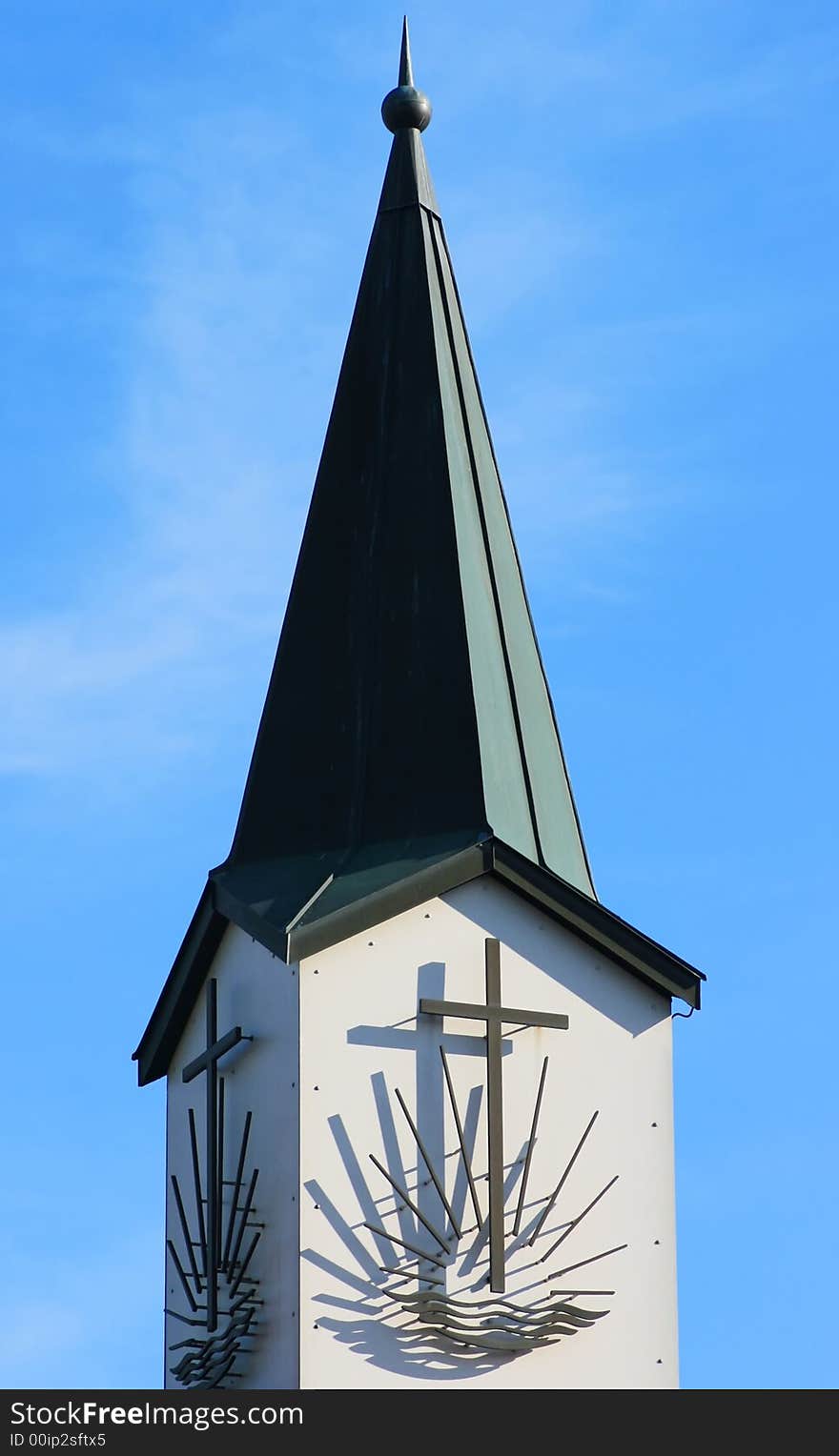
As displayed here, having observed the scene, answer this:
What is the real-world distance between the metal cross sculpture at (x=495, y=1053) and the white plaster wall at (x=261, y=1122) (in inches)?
42.8

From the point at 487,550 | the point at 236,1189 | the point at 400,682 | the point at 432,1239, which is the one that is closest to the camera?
the point at 432,1239

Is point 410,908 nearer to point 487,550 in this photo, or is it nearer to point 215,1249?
point 215,1249

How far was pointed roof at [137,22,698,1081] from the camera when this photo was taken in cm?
2052

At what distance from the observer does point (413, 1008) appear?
19859mm

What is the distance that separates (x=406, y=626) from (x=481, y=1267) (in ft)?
15.9

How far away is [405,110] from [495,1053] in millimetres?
8147

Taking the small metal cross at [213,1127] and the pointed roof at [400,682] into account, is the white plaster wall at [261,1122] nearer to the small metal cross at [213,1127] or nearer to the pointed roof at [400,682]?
the small metal cross at [213,1127]

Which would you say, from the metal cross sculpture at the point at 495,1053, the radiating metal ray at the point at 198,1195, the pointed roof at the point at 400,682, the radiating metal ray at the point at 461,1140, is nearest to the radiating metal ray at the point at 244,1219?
the radiating metal ray at the point at 198,1195

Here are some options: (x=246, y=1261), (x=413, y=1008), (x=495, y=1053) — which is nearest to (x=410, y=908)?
(x=413, y=1008)

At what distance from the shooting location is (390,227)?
23203 millimetres

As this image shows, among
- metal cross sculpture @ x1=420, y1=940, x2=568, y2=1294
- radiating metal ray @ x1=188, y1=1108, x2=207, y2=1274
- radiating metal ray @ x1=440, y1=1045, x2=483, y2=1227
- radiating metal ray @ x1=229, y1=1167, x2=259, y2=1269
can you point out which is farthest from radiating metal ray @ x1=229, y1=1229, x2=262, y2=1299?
metal cross sculpture @ x1=420, y1=940, x2=568, y2=1294

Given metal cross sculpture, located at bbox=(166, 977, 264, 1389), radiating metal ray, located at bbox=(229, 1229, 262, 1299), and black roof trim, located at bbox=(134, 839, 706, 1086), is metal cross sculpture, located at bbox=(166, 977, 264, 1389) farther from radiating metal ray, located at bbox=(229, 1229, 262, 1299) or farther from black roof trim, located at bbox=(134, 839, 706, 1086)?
black roof trim, located at bbox=(134, 839, 706, 1086)

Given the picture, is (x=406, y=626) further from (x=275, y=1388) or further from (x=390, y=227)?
(x=275, y=1388)

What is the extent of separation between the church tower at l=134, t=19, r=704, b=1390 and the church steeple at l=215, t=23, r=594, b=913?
3 cm
